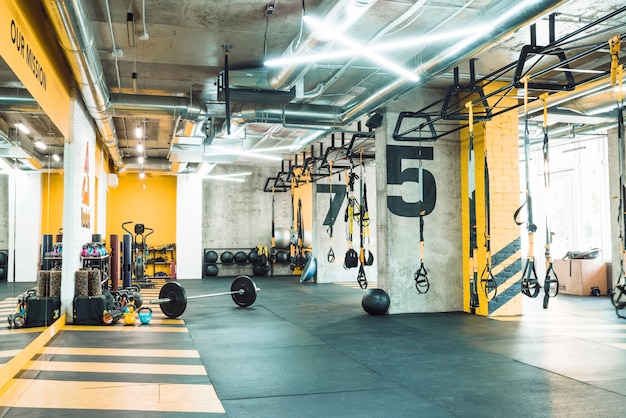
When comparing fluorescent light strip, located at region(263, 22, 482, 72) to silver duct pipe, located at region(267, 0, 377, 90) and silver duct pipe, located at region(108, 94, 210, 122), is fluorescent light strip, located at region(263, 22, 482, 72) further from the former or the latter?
silver duct pipe, located at region(108, 94, 210, 122)

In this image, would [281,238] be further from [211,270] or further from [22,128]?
[22,128]

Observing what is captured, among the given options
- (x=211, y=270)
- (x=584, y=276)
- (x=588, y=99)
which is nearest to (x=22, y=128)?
(x=588, y=99)

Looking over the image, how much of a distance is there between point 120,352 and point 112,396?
1.59m

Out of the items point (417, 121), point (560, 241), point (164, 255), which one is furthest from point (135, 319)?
point (560, 241)

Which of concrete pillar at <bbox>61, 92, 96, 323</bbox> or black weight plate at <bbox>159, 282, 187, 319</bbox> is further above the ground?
concrete pillar at <bbox>61, 92, 96, 323</bbox>

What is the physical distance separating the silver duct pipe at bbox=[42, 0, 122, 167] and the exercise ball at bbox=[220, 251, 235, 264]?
8.43m

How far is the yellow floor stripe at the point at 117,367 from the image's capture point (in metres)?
4.52

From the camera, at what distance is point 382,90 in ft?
21.6

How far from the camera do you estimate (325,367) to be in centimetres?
464

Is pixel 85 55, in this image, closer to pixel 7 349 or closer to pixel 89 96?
pixel 89 96

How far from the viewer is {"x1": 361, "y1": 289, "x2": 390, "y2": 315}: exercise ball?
298 inches

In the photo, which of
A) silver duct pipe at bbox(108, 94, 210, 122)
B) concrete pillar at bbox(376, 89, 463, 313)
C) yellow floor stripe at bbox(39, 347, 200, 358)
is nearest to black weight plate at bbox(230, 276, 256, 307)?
concrete pillar at bbox(376, 89, 463, 313)

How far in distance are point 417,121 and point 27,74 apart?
17.5 feet

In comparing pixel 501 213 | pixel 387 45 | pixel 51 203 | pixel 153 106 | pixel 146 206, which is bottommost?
pixel 501 213
